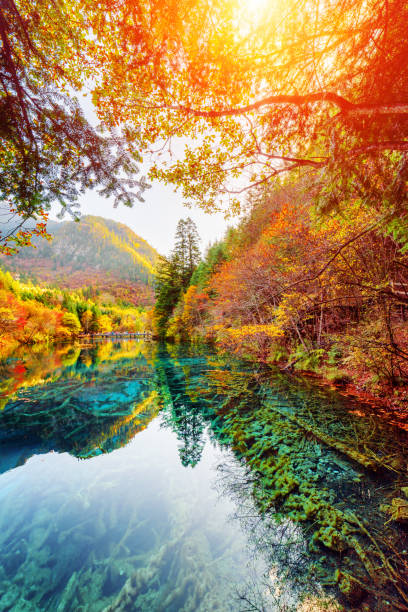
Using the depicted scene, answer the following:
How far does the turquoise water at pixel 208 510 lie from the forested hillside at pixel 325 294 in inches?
75.0

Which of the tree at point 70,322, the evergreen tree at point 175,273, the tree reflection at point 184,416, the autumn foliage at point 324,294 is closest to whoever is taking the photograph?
the tree reflection at point 184,416

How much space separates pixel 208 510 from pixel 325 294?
8.22 meters

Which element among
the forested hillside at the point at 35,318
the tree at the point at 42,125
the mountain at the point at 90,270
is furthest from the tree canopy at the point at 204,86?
the mountain at the point at 90,270

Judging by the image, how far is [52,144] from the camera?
3254mm

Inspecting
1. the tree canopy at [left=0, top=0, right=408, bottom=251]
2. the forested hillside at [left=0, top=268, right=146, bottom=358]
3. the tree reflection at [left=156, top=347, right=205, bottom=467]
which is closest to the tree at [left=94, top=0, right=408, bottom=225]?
the tree canopy at [left=0, top=0, right=408, bottom=251]

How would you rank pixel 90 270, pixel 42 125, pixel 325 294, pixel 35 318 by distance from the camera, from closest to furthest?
pixel 42 125
pixel 325 294
pixel 35 318
pixel 90 270

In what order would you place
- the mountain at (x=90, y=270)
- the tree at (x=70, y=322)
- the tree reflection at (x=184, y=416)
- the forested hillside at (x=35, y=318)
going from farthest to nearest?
the mountain at (x=90, y=270), the tree at (x=70, y=322), the forested hillside at (x=35, y=318), the tree reflection at (x=184, y=416)

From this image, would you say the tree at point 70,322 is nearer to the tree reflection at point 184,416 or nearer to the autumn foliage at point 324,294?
the autumn foliage at point 324,294

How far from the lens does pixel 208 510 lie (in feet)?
10.9

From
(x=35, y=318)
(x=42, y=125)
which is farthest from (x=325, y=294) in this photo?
(x=35, y=318)

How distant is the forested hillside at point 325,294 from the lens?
495cm

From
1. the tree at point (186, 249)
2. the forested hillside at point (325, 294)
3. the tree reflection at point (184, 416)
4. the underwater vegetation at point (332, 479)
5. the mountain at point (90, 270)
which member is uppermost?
the mountain at point (90, 270)

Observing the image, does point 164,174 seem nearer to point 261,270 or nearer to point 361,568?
point 361,568

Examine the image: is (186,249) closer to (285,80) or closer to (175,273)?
(175,273)
